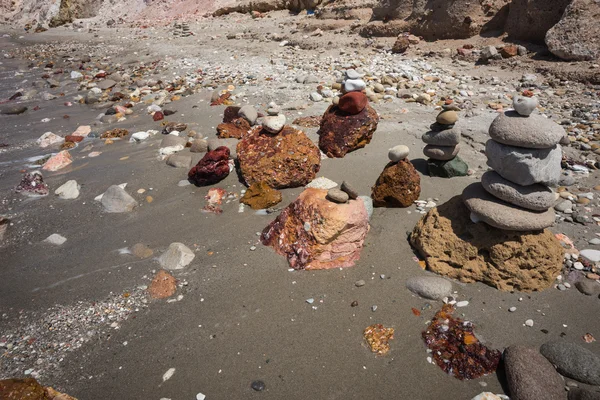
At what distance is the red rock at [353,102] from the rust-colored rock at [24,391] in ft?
16.1

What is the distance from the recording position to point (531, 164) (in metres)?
3.09

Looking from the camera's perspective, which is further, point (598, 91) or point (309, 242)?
point (598, 91)

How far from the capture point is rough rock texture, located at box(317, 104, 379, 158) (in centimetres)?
562

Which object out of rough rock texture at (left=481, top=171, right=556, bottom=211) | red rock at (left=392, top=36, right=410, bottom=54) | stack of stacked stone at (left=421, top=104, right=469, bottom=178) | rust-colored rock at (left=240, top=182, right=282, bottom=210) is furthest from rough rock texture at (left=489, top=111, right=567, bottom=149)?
red rock at (left=392, top=36, right=410, bottom=54)

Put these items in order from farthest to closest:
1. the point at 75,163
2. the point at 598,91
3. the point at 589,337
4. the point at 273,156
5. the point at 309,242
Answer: the point at 598,91 → the point at 75,163 → the point at 273,156 → the point at 309,242 → the point at 589,337

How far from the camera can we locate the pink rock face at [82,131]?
23.5ft

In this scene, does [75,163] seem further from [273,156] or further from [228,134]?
[273,156]

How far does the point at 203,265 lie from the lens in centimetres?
385

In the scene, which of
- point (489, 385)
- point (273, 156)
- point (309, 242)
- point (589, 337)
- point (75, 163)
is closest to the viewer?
point (489, 385)

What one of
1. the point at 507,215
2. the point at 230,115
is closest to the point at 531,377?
the point at 507,215

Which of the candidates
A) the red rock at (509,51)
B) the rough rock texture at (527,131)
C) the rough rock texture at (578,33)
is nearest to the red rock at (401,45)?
the red rock at (509,51)

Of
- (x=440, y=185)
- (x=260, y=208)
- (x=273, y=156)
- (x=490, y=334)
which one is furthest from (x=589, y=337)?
(x=273, y=156)

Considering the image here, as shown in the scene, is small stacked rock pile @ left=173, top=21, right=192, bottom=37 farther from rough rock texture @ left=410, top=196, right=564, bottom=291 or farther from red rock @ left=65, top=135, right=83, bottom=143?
rough rock texture @ left=410, top=196, right=564, bottom=291

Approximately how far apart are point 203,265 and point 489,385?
9.13 feet
